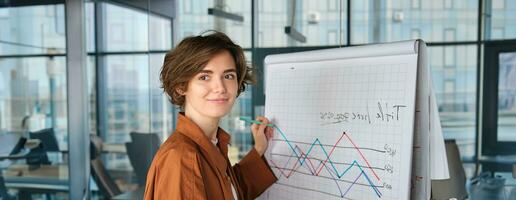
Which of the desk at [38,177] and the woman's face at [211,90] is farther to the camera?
the desk at [38,177]

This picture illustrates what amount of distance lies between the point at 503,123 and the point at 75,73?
4.86m

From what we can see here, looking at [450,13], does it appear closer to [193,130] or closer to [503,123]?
[503,123]

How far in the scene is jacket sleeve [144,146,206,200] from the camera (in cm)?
104

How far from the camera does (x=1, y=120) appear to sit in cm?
454

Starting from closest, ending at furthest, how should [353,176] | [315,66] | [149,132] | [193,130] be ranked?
Result: [193,130] < [353,176] < [315,66] < [149,132]

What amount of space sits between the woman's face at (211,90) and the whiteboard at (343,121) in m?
0.50

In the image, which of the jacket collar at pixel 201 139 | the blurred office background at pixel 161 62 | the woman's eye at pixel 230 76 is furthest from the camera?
the blurred office background at pixel 161 62

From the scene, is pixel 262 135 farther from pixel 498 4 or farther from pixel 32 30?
pixel 498 4

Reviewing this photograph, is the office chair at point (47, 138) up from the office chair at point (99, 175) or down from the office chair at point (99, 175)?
up

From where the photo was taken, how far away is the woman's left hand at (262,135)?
1726mm

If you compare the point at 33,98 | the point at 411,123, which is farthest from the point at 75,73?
the point at 411,123

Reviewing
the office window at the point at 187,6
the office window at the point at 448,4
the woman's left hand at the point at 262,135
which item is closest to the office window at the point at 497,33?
the office window at the point at 448,4

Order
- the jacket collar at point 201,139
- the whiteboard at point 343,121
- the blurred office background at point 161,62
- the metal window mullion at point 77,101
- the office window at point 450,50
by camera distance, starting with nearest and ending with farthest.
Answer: the jacket collar at point 201,139, the whiteboard at point 343,121, the blurred office background at point 161,62, the metal window mullion at point 77,101, the office window at point 450,50

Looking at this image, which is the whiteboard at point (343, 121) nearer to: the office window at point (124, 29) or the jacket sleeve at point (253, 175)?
the jacket sleeve at point (253, 175)
